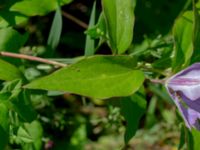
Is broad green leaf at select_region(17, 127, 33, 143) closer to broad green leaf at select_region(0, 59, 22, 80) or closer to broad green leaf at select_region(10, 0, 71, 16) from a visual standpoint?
broad green leaf at select_region(0, 59, 22, 80)

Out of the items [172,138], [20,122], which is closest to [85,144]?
[172,138]

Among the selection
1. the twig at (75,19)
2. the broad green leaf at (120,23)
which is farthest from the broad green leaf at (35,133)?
the twig at (75,19)

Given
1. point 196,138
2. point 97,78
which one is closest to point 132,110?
point 196,138

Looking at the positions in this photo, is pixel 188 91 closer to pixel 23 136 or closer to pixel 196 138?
pixel 196 138

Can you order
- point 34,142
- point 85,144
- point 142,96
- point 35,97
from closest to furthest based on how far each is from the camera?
1. point 142,96
2. point 34,142
3. point 35,97
4. point 85,144

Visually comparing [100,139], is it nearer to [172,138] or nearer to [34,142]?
[172,138]

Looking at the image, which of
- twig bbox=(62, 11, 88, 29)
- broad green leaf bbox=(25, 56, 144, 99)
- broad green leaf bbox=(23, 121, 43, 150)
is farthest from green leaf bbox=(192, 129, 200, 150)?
twig bbox=(62, 11, 88, 29)
